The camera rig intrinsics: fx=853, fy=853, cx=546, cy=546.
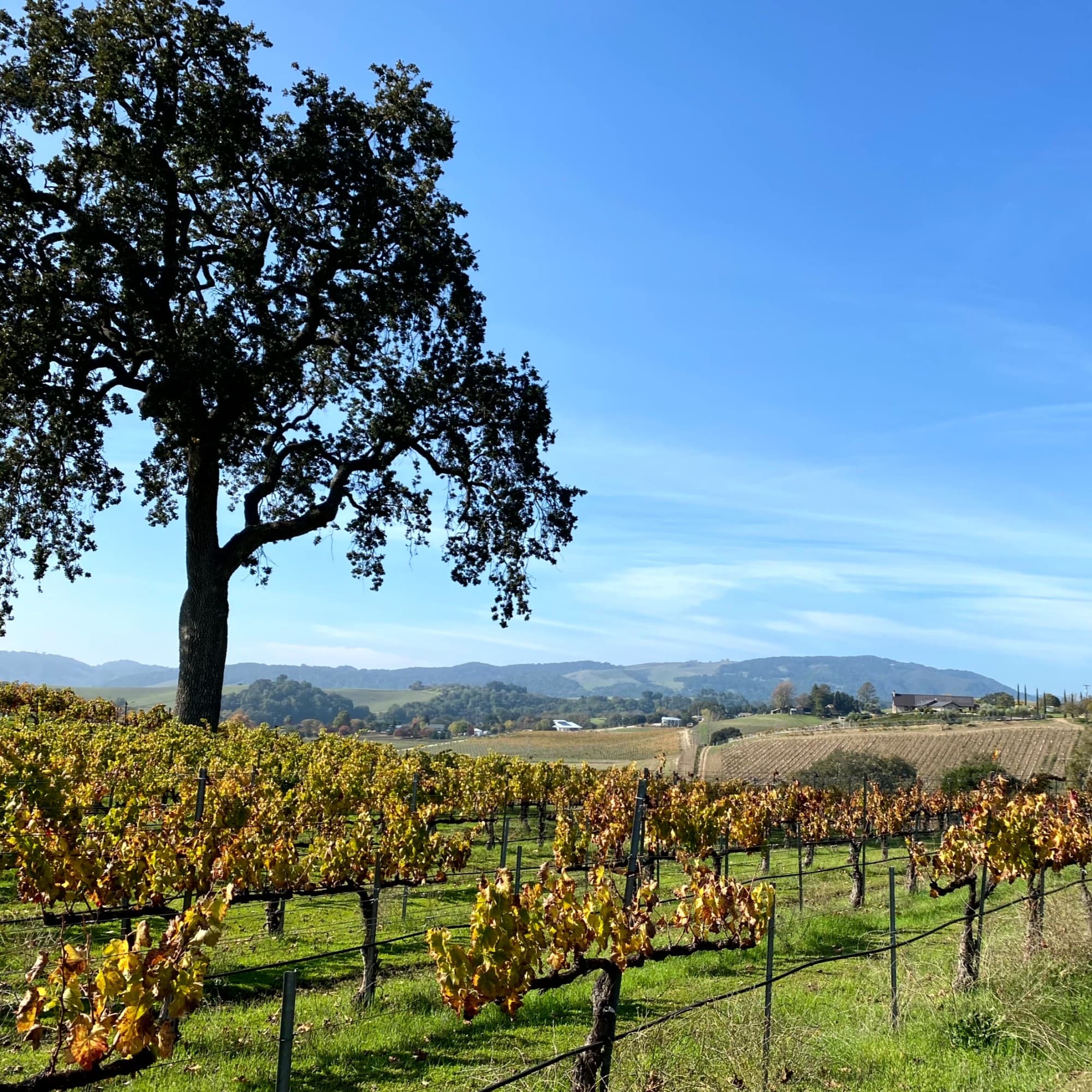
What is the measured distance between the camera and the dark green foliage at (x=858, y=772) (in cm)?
4144

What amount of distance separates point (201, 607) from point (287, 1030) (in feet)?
63.0

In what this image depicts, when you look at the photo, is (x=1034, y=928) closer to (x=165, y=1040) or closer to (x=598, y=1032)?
(x=598, y=1032)

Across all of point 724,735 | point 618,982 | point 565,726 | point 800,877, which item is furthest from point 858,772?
point 565,726

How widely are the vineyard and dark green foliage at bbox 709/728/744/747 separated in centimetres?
7837

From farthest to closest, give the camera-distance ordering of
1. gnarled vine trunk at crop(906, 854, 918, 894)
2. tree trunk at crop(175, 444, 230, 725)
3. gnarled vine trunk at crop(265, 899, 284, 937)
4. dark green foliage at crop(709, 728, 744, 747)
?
1. dark green foliage at crop(709, 728, 744, 747)
2. tree trunk at crop(175, 444, 230, 725)
3. gnarled vine trunk at crop(906, 854, 918, 894)
4. gnarled vine trunk at crop(265, 899, 284, 937)

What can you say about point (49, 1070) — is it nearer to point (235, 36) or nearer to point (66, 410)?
point (66, 410)

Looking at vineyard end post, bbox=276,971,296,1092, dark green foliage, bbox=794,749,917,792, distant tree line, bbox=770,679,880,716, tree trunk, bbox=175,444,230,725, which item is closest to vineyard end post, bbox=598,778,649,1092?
vineyard end post, bbox=276,971,296,1092

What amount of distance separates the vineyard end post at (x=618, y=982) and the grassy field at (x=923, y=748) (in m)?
49.5

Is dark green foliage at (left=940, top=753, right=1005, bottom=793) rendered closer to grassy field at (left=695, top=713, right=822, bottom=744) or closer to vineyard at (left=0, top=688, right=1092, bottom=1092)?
vineyard at (left=0, top=688, right=1092, bottom=1092)

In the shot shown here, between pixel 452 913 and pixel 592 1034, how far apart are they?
9.51 meters

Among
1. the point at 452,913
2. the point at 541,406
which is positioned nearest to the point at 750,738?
the point at 541,406

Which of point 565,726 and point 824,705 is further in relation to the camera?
point 565,726

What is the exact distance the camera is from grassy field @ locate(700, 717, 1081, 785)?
192 ft

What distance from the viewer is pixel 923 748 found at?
68.1 meters
